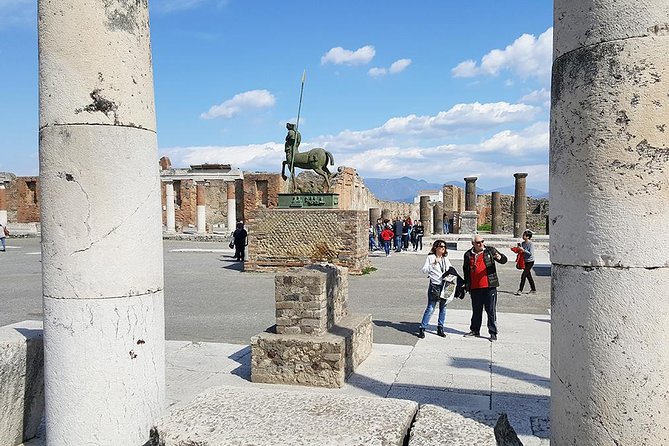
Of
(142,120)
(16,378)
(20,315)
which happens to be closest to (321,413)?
(142,120)

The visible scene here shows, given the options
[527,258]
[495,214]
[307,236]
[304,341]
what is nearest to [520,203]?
[495,214]

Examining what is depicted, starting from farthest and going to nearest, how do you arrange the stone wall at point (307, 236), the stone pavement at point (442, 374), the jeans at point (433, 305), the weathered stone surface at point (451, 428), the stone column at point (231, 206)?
the stone column at point (231, 206) → the stone wall at point (307, 236) → the jeans at point (433, 305) → the stone pavement at point (442, 374) → the weathered stone surface at point (451, 428)

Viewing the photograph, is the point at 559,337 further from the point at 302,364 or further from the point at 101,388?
the point at 302,364

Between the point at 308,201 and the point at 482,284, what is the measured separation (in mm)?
8158

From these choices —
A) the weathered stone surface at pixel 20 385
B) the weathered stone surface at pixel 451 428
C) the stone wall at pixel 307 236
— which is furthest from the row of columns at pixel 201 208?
the weathered stone surface at pixel 451 428

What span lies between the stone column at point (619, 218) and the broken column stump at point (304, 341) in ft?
10.4

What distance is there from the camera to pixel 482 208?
164 ft

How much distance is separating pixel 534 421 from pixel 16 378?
4.00 metres

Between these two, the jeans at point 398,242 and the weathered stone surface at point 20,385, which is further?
the jeans at point 398,242

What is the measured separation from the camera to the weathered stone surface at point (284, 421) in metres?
2.67

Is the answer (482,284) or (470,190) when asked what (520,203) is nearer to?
(470,190)

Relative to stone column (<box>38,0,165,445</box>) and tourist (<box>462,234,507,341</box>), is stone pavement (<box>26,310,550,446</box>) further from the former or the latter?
stone column (<box>38,0,165,445</box>)

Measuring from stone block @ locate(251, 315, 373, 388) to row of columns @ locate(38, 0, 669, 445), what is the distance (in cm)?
211

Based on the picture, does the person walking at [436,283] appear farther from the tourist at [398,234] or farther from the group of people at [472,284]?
the tourist at [398,234]
